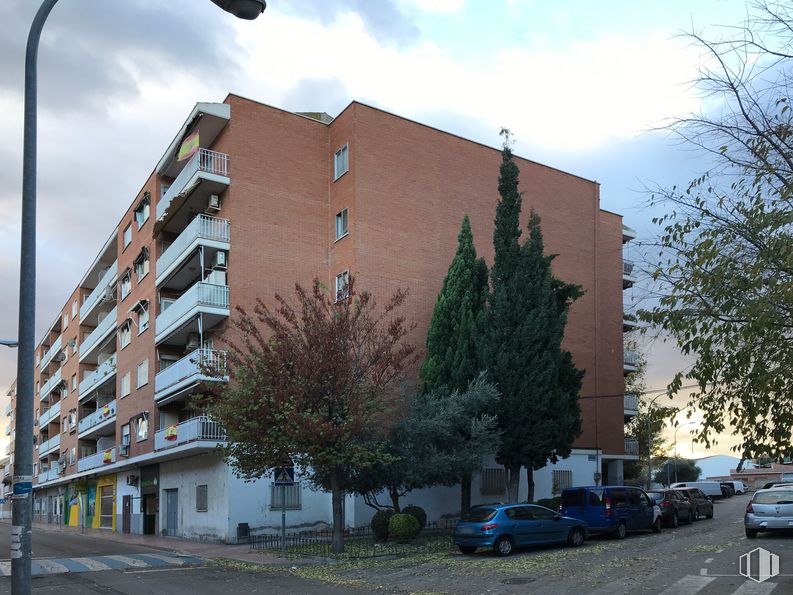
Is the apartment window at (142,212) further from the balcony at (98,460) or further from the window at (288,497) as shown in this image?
the window at (288,497)

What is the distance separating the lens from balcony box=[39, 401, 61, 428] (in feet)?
218

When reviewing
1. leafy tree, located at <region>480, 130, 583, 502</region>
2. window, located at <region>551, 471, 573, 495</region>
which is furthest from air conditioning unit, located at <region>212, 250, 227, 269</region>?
window, located at <region>551, 471, 573, 495</region>

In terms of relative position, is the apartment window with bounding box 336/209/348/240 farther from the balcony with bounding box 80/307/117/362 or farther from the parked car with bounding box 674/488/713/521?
the balcony with bounding box 80/307/117/362

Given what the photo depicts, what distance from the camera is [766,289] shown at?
28.9ft

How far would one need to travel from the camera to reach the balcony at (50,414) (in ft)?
218

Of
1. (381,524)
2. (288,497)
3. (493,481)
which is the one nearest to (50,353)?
(288,497)

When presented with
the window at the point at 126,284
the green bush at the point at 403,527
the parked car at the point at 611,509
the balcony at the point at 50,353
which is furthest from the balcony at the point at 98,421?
the parked car at the point at 611,509

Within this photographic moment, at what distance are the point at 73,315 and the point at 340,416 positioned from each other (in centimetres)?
4768

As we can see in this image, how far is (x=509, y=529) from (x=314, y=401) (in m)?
6.34

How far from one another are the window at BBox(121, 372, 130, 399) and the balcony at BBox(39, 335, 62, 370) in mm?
29617

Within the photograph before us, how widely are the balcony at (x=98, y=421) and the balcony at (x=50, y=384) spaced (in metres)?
14.5

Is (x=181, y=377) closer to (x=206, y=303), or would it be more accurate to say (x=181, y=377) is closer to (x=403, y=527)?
(x=206, y=303)

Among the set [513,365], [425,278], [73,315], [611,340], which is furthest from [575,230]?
[73,315]

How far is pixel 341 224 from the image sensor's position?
109ft
